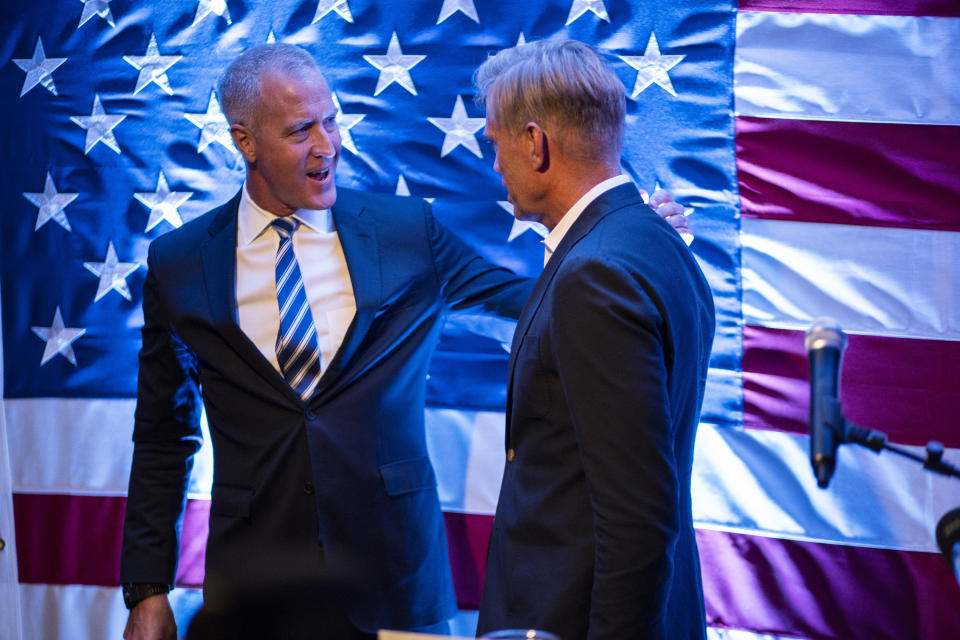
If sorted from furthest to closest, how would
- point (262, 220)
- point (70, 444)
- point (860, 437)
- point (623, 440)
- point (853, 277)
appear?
point (70, 444) → point (853, 277) → point (262, 220) → point (623, 440) → point (860, 437)

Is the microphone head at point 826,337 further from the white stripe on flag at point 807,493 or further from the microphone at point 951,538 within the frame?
A: the white stripe on flag at point 807,493

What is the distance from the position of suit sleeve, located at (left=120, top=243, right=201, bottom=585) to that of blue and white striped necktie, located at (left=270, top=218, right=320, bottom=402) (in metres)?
0.29

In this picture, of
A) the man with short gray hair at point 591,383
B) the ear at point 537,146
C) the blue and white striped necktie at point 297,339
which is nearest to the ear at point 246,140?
the blue and white striped necktie at point 297,339

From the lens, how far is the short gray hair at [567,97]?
159cm

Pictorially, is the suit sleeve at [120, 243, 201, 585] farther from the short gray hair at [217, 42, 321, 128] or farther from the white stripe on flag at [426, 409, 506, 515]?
the white stripe on flag at [426, 409, 506, 515]

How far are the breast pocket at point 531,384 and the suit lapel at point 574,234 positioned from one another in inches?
1.6

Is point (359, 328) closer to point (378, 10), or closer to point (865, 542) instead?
point (378, 10)

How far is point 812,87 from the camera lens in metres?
2.19

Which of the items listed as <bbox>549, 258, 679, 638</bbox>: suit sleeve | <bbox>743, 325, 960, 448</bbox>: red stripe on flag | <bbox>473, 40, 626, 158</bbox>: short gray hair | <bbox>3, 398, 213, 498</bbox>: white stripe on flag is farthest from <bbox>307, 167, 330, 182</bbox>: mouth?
<bbox>743, 325, 960, 448</bbox>: red stripe on flag

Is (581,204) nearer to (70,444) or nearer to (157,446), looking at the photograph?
(157,446)

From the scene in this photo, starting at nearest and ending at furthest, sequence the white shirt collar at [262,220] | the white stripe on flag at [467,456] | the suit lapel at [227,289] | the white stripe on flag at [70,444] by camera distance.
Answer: the suit lapel at [227,289] → the white shirt collar at [262,220] → the white stripe on flag at [467,456] → the white stripe on flag at [70,444]

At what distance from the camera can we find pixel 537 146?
1.62 m

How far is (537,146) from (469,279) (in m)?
0.59

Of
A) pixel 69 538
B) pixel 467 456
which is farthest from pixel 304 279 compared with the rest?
pixel 69 538
